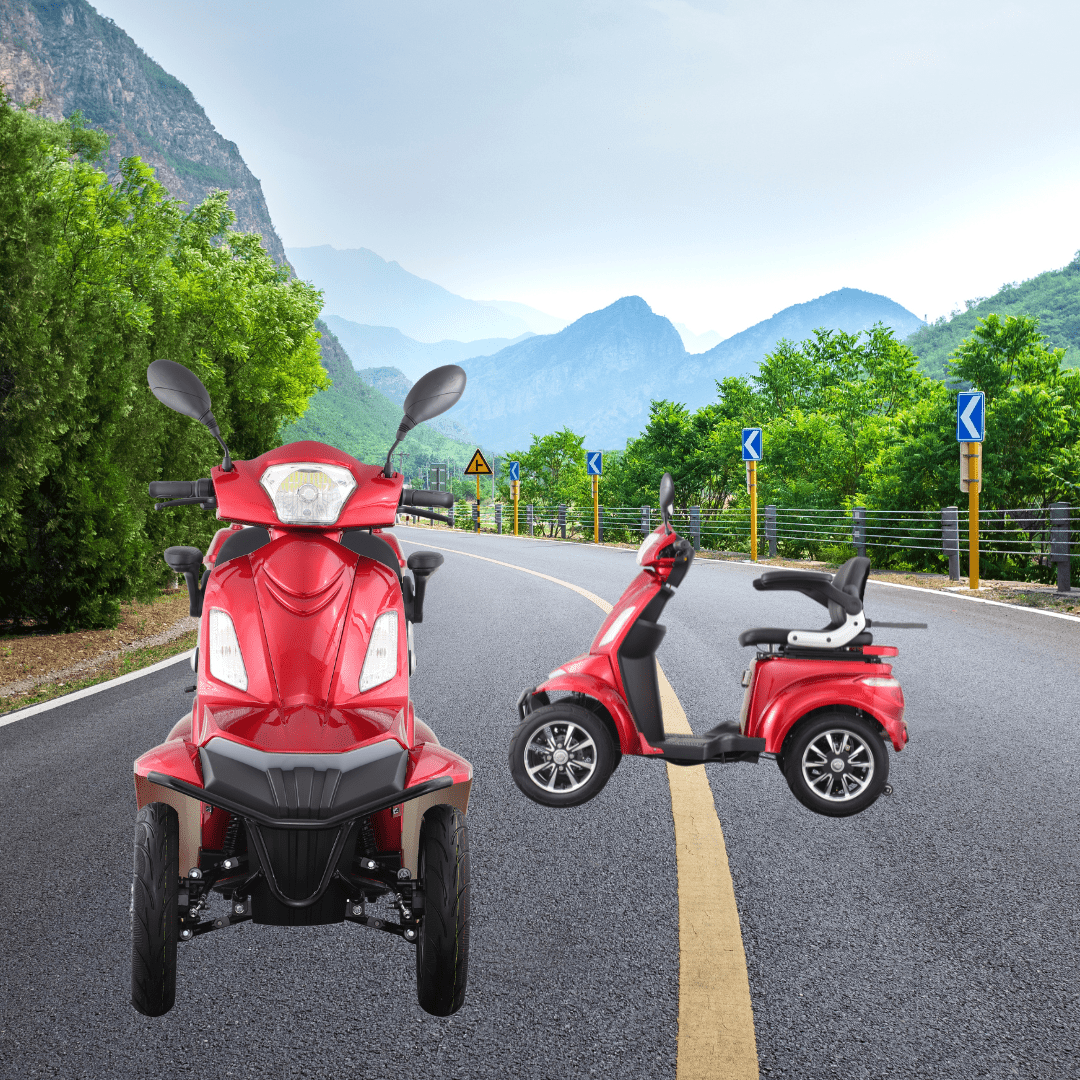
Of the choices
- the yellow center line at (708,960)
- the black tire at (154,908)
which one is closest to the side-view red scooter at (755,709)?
the yellow center line at (708,960)

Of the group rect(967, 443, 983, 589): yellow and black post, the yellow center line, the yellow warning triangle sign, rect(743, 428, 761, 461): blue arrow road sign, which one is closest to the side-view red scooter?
the yellow center line

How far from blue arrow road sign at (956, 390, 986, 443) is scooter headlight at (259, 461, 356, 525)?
1253 centimetres

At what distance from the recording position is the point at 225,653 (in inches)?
95.7

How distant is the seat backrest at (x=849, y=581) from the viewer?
3.98 meters

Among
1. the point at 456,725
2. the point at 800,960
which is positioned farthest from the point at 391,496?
the point at 456,725

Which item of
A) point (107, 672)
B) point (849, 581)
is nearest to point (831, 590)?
point (849, 581)

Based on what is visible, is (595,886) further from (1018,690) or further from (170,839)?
(1018,690)

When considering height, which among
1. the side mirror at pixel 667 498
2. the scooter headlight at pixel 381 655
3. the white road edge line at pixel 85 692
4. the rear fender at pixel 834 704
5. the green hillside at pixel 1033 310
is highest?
the green hillside at pixel 1033 310

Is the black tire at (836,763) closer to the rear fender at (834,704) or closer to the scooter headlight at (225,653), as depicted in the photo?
the rear fender at (834,704)

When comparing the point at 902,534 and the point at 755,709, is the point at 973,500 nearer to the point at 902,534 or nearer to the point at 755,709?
the point at 902,534

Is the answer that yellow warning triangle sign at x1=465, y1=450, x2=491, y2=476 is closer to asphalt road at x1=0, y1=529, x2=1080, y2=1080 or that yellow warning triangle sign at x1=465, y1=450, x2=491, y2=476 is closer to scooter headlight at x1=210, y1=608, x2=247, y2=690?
asphalt road at x1=0, y1=529, x2=1080, y2=1080

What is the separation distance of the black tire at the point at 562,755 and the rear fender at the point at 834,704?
72 centimetres

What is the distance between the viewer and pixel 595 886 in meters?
3.15

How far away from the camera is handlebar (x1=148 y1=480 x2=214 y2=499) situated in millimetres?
3038
